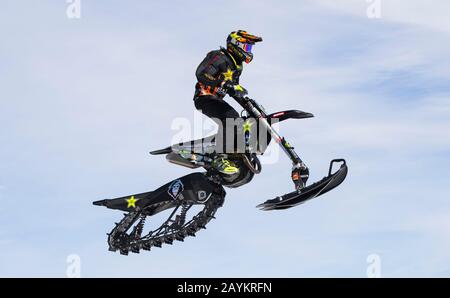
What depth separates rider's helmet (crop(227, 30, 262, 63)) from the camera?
96.4 feet

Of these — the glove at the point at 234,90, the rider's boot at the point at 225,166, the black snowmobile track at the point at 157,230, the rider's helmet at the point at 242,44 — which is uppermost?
the rider's helmet at the point at 242,44

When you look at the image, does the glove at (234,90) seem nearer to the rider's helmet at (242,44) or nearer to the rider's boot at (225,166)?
the rider's helmet at (242,44)

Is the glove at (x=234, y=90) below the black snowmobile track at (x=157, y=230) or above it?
above

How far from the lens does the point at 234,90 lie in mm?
28781

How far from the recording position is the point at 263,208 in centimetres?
2844

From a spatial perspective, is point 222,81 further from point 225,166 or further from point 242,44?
point 225,166

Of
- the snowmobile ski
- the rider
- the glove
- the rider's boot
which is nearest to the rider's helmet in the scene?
the rider

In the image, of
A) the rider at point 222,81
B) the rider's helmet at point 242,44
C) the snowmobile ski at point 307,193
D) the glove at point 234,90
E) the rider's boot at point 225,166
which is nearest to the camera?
the snowmobile ski at point 307,193

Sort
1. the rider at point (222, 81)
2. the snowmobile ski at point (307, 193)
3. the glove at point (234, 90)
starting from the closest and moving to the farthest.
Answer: the snowmobile ski at point (307, 193), the glove at point (234, 90), the rider at point (222, 81)

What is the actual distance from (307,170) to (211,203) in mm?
2991

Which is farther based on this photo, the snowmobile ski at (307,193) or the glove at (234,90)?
the glove at (234,90)

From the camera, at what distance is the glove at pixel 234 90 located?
28.8 meters

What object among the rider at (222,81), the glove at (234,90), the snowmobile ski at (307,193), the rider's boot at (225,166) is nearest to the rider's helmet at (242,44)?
the rider at (222,81)

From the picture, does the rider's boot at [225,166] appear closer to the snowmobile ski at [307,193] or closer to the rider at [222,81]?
the rider at [222,81]
